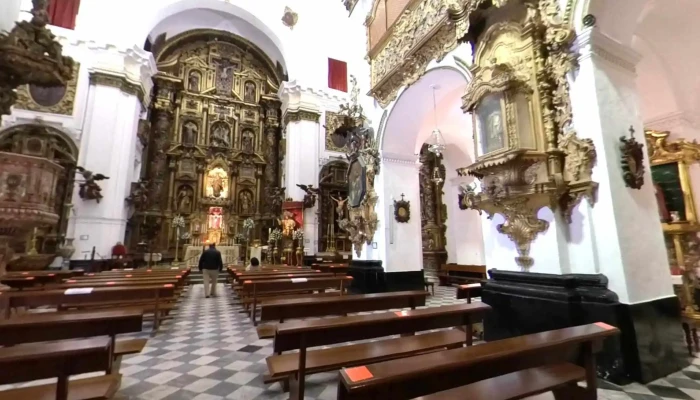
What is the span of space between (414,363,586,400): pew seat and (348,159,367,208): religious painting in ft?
20.1

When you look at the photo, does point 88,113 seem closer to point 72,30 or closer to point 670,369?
point 72,30

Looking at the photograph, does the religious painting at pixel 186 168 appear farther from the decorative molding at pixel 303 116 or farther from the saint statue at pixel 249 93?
the decorative molding at pixel 303 116

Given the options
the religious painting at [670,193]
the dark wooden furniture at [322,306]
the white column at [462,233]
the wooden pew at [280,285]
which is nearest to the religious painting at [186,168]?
the wooden pew at [280,285]

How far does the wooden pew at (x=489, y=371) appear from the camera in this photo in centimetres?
128

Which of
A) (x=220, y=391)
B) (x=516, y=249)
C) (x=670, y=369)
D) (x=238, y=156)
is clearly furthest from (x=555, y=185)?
(x=238, y=156)

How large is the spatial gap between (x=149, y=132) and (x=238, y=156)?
13.1 feet

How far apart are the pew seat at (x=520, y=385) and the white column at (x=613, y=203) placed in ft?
4.65

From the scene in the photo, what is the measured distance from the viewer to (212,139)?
637 inches

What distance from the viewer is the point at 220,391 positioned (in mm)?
2615

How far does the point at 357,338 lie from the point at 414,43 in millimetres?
6037

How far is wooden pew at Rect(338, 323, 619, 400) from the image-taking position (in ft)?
4.18

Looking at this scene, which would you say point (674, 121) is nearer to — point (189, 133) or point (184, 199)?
point (184, 199)

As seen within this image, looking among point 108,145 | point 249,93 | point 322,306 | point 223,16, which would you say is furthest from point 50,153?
point 322,306

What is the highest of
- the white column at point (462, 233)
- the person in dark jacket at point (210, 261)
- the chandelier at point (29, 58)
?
the chandelier at point (29, 58)
